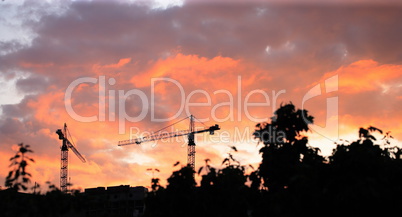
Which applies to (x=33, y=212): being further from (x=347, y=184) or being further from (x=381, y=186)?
(x=381, y=186)

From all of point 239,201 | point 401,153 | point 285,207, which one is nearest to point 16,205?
point 239,201

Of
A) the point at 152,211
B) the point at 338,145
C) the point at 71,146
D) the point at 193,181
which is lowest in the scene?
the point at 152,211

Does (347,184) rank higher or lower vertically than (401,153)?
lower

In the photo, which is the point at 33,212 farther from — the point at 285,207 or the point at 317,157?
the point at 317,157

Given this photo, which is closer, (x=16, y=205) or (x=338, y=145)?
(x=16, y=205)

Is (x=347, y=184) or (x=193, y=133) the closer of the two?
(x=347, y=184)

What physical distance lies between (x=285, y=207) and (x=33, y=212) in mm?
15788

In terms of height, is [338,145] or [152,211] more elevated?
[338,145]

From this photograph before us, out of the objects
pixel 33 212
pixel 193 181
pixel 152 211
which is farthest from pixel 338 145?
pixel 33 212

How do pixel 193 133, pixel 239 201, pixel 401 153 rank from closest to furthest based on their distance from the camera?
pixel 239 201, pixel 401 153, pixel 193 133

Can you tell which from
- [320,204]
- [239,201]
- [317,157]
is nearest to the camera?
[320,204]

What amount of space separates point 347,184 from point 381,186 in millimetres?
1988

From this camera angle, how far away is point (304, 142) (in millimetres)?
35656

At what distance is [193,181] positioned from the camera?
110ft
